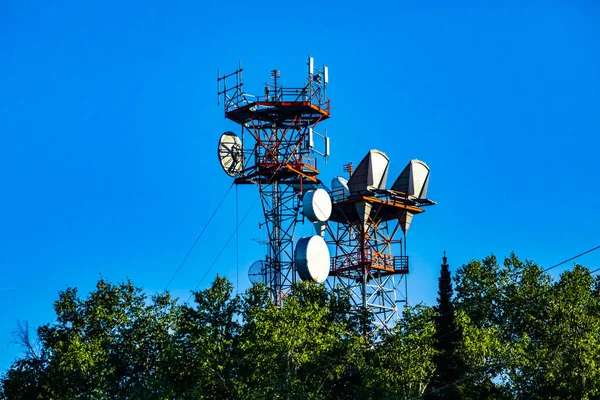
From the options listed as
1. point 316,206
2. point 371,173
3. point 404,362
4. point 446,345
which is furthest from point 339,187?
point 404,362

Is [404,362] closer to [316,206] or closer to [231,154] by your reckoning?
[316,206]

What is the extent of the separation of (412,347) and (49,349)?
25.3 meters

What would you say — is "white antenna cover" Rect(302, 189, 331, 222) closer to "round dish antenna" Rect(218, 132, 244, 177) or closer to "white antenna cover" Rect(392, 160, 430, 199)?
"round dish antenna" Rect(218, 132, 244, 177)

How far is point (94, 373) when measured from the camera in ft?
221

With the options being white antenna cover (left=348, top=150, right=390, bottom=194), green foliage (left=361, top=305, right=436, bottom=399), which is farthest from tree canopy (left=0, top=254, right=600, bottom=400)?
white antenna cover (left=348, top=150, right=390, bottom=194)

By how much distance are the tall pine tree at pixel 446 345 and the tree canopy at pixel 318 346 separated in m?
0.15

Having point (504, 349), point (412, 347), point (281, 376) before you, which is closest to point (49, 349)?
point (281, 376)

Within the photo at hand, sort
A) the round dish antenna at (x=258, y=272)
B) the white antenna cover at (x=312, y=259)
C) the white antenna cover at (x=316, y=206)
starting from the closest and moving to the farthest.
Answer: the white antenna cover at (x=312, y=259), the white antenna cover at (x=316, y=206), the round dish antenna at (x=258, y=272)

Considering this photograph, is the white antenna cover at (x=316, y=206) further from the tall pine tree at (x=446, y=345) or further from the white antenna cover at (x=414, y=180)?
the tall pine tree at (x=446, y=345)

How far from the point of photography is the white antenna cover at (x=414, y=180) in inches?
3226

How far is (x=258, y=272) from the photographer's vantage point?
8069 centimetres

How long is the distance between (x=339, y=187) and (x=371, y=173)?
4.29m

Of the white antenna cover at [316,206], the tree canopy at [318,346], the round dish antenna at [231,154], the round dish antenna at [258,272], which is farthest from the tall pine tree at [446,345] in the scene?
the round dish antenna at [231,154]

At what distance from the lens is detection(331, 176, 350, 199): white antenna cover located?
8250cm
